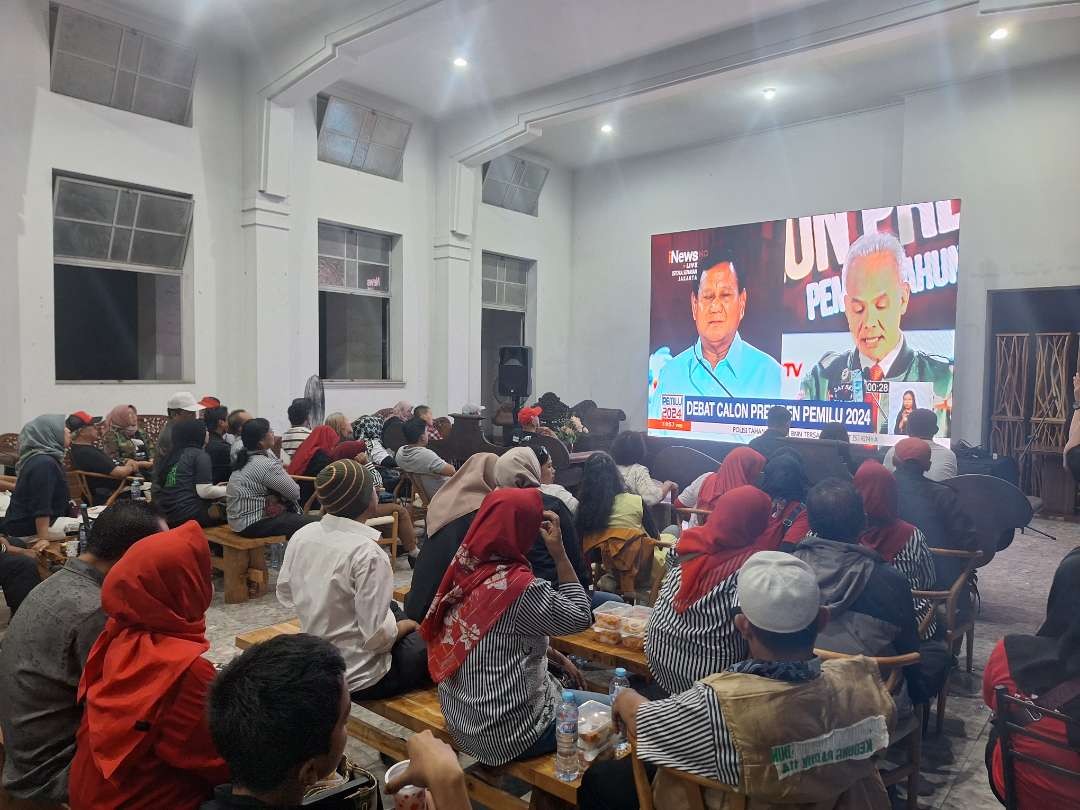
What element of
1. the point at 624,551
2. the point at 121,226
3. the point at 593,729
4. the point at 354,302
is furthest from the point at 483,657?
the point at 354,302

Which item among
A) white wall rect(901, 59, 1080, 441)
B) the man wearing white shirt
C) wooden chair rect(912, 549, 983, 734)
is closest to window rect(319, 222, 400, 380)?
white wall rect(901, 59, 1080, 441)

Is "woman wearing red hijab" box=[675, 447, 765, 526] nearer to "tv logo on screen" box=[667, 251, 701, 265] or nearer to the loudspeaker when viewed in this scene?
the loudspeaker

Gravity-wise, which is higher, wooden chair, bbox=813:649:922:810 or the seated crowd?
the seated crowd

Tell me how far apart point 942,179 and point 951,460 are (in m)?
4.78

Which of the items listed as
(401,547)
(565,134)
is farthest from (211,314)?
(565,134)

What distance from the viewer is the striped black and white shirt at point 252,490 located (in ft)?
14.1

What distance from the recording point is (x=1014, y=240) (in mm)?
7375

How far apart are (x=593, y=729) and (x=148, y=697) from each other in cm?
106

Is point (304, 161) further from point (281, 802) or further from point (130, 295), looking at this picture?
point (281, 802)

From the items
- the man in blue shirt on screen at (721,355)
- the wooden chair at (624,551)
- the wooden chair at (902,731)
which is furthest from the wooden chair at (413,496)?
the man in blue shirt on screen at (721,355)

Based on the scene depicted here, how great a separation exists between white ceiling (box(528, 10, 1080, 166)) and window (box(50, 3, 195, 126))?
4.05 metres

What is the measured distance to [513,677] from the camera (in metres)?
1.85

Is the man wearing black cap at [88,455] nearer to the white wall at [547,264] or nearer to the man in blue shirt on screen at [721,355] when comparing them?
the white wall at [547,264]

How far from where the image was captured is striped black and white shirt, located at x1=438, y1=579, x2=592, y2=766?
1833 millimetres
